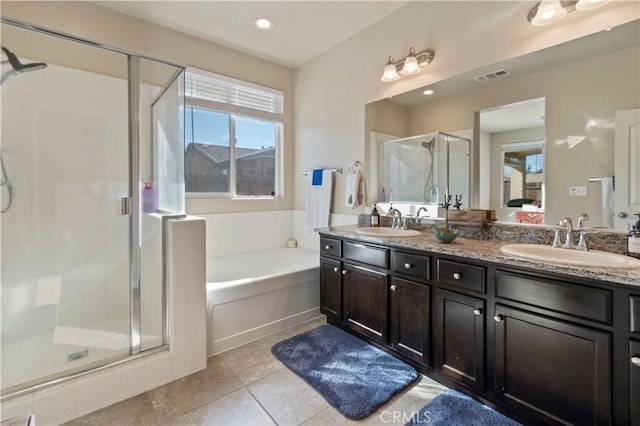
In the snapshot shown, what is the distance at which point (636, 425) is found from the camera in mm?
1103

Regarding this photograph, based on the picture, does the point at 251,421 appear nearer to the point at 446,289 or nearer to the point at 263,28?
the point at 446,289

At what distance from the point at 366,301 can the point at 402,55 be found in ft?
6.66

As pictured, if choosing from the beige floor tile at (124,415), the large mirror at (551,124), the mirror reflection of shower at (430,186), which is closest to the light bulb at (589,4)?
the large mirror at (551,124)

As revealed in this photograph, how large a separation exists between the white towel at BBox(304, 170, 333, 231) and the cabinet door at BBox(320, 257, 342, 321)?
745 millimetres

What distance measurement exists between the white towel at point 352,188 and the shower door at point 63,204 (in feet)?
6.03

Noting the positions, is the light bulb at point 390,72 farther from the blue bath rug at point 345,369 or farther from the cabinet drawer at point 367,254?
the blue bath rug at point 345,369

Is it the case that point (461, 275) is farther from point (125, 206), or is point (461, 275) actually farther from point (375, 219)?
point (125, 206)

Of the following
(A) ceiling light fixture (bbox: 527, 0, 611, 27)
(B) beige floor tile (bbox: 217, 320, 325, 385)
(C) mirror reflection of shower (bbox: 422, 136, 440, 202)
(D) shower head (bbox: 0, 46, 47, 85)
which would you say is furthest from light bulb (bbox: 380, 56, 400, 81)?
(D) shower head (bbox: 0, 46, 47, 85)

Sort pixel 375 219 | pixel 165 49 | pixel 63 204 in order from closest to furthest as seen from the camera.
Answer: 1. pixel 63 204
2. pixel 375 219
3. pixel 165 49

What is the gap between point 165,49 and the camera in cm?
281

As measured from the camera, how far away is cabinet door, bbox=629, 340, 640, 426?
3.60 ft

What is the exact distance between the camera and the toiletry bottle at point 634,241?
1379 millimetres

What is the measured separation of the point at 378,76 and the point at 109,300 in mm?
2847

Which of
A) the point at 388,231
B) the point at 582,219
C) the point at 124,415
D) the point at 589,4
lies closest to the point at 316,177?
the point at 388,231
